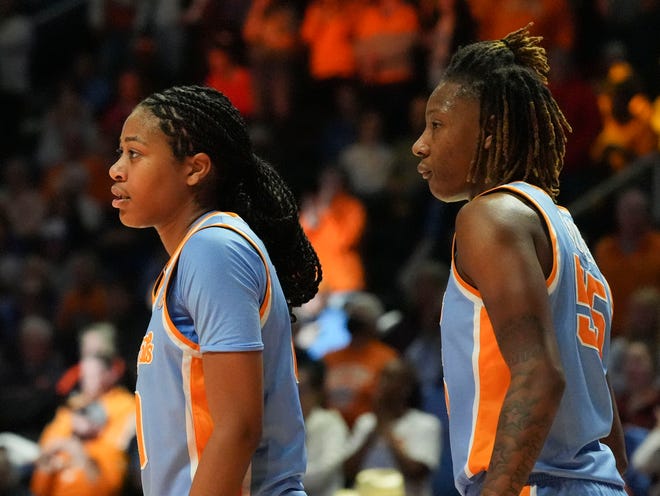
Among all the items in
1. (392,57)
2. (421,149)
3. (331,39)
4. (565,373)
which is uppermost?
(421,149)

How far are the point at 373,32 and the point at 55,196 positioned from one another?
3.15 metres

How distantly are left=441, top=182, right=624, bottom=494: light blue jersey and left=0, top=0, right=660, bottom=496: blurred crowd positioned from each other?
345cm

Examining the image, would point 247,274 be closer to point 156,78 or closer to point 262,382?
point 262,382

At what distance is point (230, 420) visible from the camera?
267 cm

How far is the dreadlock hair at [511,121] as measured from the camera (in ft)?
9.55

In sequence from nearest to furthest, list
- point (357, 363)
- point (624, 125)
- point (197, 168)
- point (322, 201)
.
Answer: point (197, 168), point (357, 363), point (624, 125), point (322, 201)

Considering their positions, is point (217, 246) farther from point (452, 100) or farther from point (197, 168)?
point (452, 100)

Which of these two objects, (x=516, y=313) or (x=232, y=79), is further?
(x=232, y=79)

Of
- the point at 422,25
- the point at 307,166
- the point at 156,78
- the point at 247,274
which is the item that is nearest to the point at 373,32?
the point at 422,25

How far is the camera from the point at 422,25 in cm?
1063

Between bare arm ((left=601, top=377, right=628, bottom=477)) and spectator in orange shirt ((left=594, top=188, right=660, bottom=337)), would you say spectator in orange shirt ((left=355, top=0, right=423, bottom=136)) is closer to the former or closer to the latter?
spectator in orange shirt ((left=594, top=188, right=660, bottom=337))

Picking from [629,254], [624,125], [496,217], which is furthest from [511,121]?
[624,125]

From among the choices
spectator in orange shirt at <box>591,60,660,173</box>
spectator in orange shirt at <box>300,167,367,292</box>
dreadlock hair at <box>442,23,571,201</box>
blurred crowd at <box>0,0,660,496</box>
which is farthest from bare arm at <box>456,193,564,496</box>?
spectator in orange shirt at <box>300,167,367,292</box>

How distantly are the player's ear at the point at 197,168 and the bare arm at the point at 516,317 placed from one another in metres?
0.65
